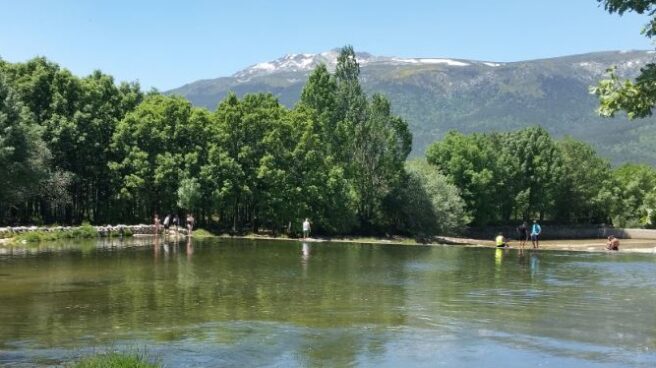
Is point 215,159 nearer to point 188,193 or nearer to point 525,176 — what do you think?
point 188,193

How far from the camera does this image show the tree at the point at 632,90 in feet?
32.1

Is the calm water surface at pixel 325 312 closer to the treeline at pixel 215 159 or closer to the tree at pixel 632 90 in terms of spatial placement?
the tree at pixel 632 90

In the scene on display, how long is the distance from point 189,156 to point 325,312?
1858 inches

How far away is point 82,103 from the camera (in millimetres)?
65000

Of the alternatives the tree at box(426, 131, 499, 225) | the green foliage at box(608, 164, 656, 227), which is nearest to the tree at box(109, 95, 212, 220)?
the tree at box(426, 131, 499, 225)

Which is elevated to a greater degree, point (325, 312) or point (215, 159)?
point (215, 159)

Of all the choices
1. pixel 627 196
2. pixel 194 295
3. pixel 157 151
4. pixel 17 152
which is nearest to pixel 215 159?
pixel 157 151

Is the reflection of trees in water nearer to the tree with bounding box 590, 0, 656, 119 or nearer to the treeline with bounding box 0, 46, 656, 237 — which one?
the tree with bounding box 590, 0, 656, 119

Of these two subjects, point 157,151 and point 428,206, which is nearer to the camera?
point 157,151

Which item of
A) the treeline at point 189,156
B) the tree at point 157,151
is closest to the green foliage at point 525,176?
the treeline at point 189,156

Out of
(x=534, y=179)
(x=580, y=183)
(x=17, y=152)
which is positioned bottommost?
(x=580, y=183)

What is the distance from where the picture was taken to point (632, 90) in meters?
9.80

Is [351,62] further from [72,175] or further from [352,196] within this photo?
[72,175]

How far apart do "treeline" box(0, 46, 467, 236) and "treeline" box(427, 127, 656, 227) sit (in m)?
21.8
